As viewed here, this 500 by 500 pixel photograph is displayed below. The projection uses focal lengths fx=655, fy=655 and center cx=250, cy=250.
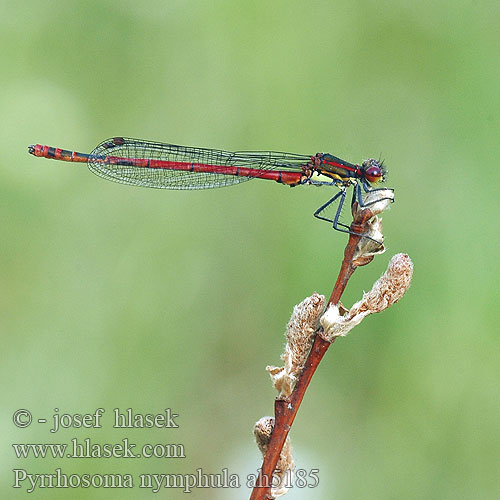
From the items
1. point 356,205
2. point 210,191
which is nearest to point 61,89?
point 210,191

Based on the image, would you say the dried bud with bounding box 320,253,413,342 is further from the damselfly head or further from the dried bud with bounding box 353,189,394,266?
the damselfly head

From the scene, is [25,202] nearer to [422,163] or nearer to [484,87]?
[422,163]

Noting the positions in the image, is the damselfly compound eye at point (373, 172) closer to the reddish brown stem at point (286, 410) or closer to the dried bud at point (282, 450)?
the reddish brown stem at point (286, 410)

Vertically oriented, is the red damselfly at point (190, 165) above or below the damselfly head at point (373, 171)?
above

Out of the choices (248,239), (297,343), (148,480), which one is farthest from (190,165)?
(297,343)

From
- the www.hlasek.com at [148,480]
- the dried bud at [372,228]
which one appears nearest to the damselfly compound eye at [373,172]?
the dried bud at [372,228]

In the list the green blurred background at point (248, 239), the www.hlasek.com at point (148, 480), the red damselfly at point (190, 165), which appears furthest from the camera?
the red damselfly at point (190, 165)

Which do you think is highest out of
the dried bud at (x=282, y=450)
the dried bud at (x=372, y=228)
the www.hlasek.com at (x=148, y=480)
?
the dried bud at (x=372, y=228)
